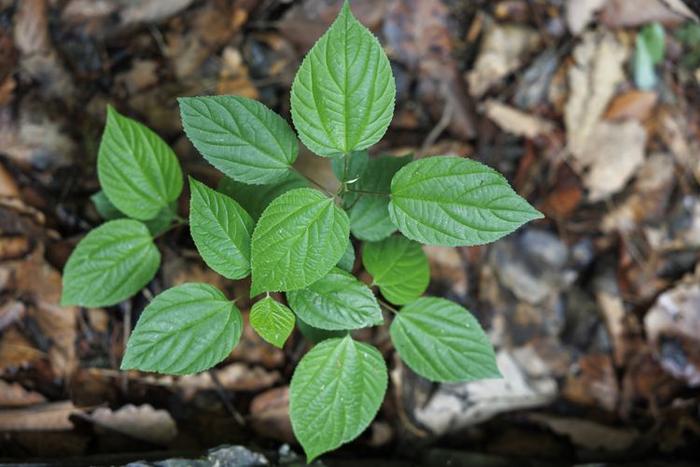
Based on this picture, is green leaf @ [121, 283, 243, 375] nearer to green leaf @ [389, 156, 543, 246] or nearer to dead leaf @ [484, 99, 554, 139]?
green leaf @ [389, 156, 543, 246]

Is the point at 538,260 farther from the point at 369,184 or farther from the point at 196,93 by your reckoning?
the point at 196,93

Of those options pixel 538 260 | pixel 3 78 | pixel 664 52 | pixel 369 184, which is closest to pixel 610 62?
pixel 664 52

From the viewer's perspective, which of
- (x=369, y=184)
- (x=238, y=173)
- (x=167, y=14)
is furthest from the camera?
(x=167, y=14)

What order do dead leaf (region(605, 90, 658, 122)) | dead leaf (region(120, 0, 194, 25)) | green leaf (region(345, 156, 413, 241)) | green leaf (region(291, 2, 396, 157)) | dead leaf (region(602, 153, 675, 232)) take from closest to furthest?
green leaf (region(291, 2, 396, 157)) → green leaf (region(345, 156, 413, 241)) → dead leaf (region(120, 0, 194, 25)) → dead leaf (region(602, 153, 675, 232)) → dead leaf (region(605, 90, 658, 122))

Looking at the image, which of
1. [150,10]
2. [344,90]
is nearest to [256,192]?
[344,90]

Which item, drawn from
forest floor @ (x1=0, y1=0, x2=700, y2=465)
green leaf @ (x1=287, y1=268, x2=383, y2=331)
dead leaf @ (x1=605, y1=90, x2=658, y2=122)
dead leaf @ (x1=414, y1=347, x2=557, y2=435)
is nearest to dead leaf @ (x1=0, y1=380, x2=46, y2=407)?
forest floor @ (x1=0, y1=0, x2=700, y2=465)

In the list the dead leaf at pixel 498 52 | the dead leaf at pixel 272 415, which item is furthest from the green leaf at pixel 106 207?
the dead leaf at pixel 498 52
